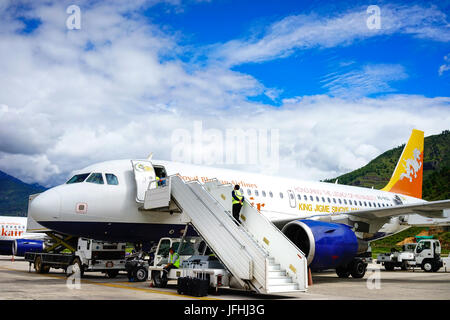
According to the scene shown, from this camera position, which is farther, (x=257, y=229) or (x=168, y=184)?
(x=168, y=184)

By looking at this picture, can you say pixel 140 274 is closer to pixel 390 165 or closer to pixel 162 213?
A: pixel 162 213

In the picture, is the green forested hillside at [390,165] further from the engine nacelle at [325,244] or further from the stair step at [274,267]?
the stair step at [274,267]

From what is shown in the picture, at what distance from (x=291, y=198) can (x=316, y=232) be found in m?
4.71

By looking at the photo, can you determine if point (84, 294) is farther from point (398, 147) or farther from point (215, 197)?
point (398, 147)

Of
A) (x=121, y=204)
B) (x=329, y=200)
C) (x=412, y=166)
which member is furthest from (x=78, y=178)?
(x=412, y=166)

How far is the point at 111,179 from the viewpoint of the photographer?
505 inches

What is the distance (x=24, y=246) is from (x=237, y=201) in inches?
846

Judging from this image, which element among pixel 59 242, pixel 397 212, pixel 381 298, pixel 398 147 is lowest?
pixel 381 298

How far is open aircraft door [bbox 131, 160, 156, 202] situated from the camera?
1278 cm

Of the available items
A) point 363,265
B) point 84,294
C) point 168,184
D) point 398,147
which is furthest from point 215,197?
point 398,147

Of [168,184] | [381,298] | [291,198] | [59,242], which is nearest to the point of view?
[381,298]

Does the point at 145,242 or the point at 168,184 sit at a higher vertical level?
the point at 168,184
